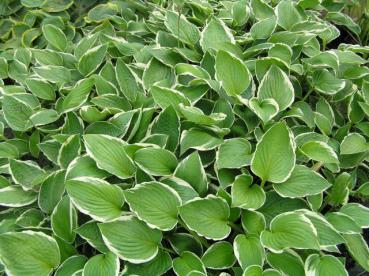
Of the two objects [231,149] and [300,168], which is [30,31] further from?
[300,168]

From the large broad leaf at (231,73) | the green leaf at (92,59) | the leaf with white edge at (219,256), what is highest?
the large broad leaf at (231,73)

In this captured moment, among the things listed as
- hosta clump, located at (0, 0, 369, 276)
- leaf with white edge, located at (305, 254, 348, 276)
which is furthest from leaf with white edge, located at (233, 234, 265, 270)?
leaf with white edge, located at (305, 254, 348, 276)

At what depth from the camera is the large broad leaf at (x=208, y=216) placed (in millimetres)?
1262

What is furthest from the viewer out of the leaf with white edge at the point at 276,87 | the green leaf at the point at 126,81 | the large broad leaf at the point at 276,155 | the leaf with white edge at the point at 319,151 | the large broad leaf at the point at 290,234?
the green leaf at the point at 126,81

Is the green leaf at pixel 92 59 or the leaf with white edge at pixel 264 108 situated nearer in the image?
the leaf with white edge at pixel 264 108

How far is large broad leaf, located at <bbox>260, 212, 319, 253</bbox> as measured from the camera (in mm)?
1221

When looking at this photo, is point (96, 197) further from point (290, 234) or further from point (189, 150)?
point (290, 234)

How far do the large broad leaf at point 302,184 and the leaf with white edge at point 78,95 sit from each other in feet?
2.38

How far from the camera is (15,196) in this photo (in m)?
1.51

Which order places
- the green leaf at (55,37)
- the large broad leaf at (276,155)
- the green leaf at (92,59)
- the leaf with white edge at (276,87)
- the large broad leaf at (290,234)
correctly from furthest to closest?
the green leaf at (55,37) < the green leaf at (92,59) < the leaf with white edge at (276,87) < the large broad leaf at (276,155) < the large broad leaf at (290,234)

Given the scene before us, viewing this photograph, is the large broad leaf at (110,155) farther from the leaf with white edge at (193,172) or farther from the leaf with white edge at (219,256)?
the leaf with white edge at (219,256)

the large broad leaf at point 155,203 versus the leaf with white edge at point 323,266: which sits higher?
the large broad leaf at point 155,203

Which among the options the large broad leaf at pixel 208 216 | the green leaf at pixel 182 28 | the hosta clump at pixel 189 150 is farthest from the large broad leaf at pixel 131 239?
the green leaf at pixel 182 28

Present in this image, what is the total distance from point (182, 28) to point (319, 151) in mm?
764
